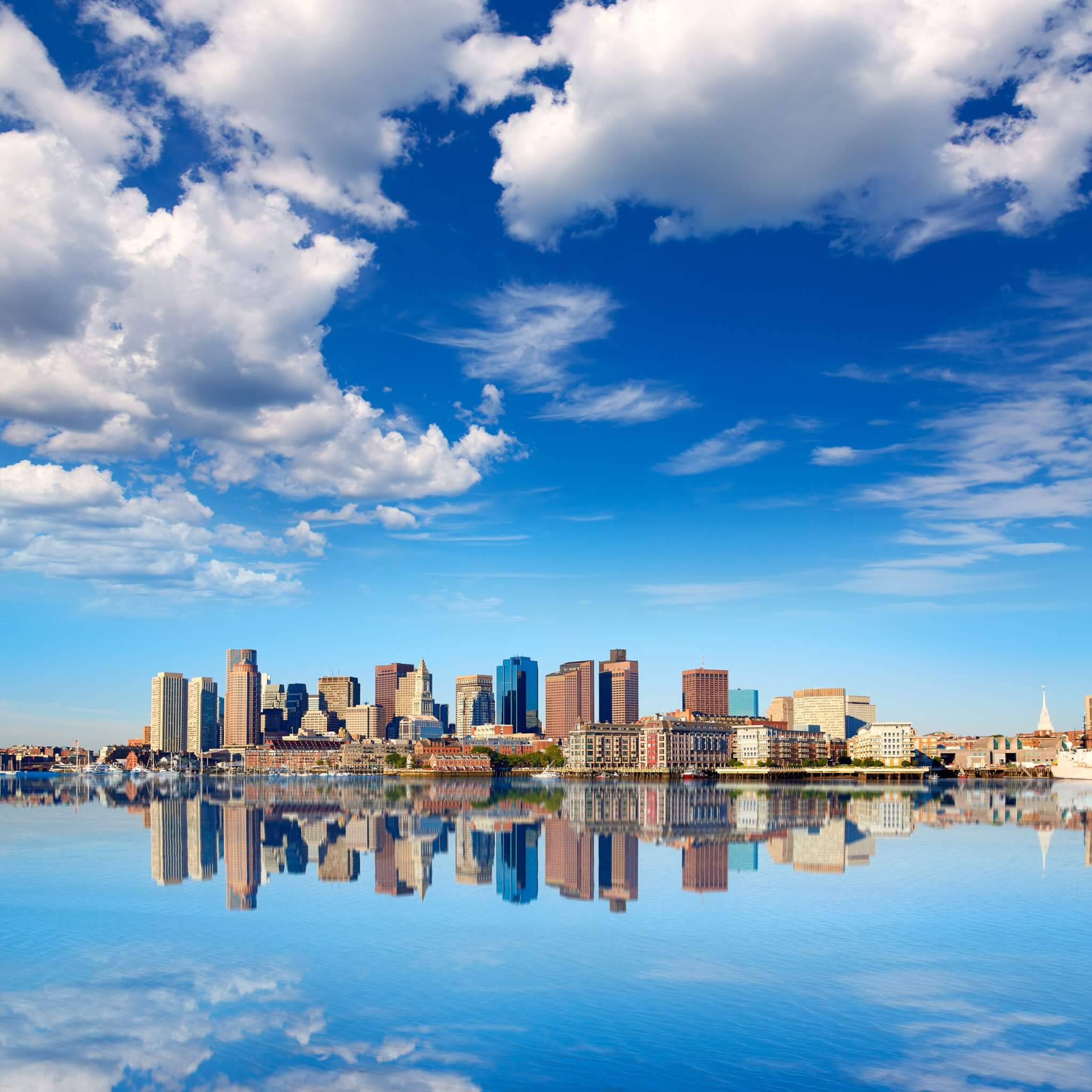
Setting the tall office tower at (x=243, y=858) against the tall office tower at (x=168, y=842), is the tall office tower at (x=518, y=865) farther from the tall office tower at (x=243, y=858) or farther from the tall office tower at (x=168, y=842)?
the tall office tower at (x=168, y=842)

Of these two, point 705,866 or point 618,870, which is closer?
point 618,870

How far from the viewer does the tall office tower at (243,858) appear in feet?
→ 165

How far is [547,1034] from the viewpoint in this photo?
28.5 metres

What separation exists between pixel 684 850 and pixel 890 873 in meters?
15.8

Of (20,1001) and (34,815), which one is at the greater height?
(20,1001)

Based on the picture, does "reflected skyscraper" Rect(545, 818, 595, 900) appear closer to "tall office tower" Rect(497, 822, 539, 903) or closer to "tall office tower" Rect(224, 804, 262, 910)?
"tall office tower" Rect(497, 822, 539, 903)

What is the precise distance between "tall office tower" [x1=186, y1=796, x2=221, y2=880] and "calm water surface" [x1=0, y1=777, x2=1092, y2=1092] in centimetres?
64

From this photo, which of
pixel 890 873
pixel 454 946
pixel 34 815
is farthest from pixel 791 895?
pixel 34 815

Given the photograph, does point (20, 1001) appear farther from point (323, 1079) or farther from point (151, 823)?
point (151, 823)

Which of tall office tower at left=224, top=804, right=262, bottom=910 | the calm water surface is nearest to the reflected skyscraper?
the calm water surface

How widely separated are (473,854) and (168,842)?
84.2ft

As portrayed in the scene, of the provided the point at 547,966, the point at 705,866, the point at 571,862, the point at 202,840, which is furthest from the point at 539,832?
the point at 547,966

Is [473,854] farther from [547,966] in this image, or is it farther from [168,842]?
[547,966]

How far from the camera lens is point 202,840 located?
259 feet
